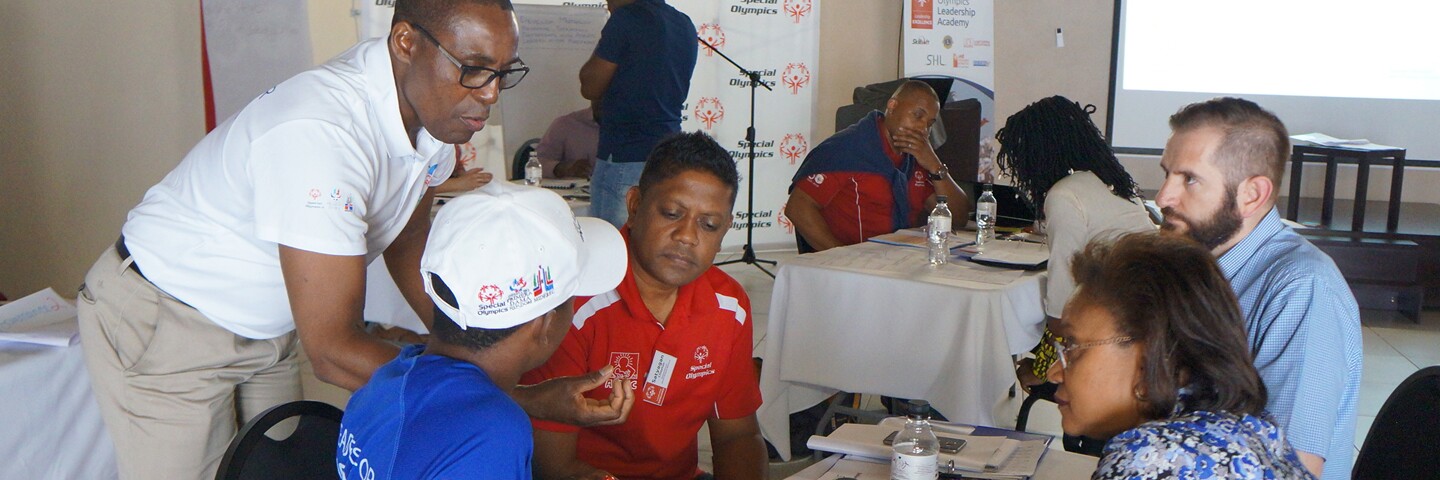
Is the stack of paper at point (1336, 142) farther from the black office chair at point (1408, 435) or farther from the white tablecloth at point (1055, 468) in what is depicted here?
the white tablecloth at point (1055, 468)

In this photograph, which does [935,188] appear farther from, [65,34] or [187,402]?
[65,34]

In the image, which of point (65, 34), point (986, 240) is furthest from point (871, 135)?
Result: point (65, 34)

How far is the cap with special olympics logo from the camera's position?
131 cm

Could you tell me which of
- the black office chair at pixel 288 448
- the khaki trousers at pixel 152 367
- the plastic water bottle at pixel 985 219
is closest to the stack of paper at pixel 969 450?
the black office chair at pixel 288 448

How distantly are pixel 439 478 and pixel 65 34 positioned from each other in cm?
415

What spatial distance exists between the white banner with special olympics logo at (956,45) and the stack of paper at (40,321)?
6.13m

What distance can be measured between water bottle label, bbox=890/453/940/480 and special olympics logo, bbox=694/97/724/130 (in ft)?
Answer: 18.7

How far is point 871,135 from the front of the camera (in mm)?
4191

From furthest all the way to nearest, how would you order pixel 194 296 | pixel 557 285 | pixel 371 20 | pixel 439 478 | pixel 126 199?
pixel 371 20
pixel 126 199
pixel 194 296
pixel 557 285
pixel 439 478

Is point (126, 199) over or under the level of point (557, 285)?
under

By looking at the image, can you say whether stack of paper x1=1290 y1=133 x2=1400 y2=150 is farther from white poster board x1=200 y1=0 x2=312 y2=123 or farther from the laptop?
white poster board x1=200 y1=0 x2=312 y2=123

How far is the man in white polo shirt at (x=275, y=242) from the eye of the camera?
4.97ft

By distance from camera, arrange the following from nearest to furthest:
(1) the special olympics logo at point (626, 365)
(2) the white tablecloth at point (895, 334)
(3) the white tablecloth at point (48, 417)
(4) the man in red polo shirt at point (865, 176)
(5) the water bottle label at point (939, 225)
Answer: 1. (1) the special olympics logo at point (626, 365)
2. (3) the white tablecloth at point (48, 417)
3. (2) the white tablecloth at point (895, 334)
4. (5) the water bottle label at point (939, 225)
5. (4) the man in red polo shirt at point (865, 176)

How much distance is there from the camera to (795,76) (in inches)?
293
